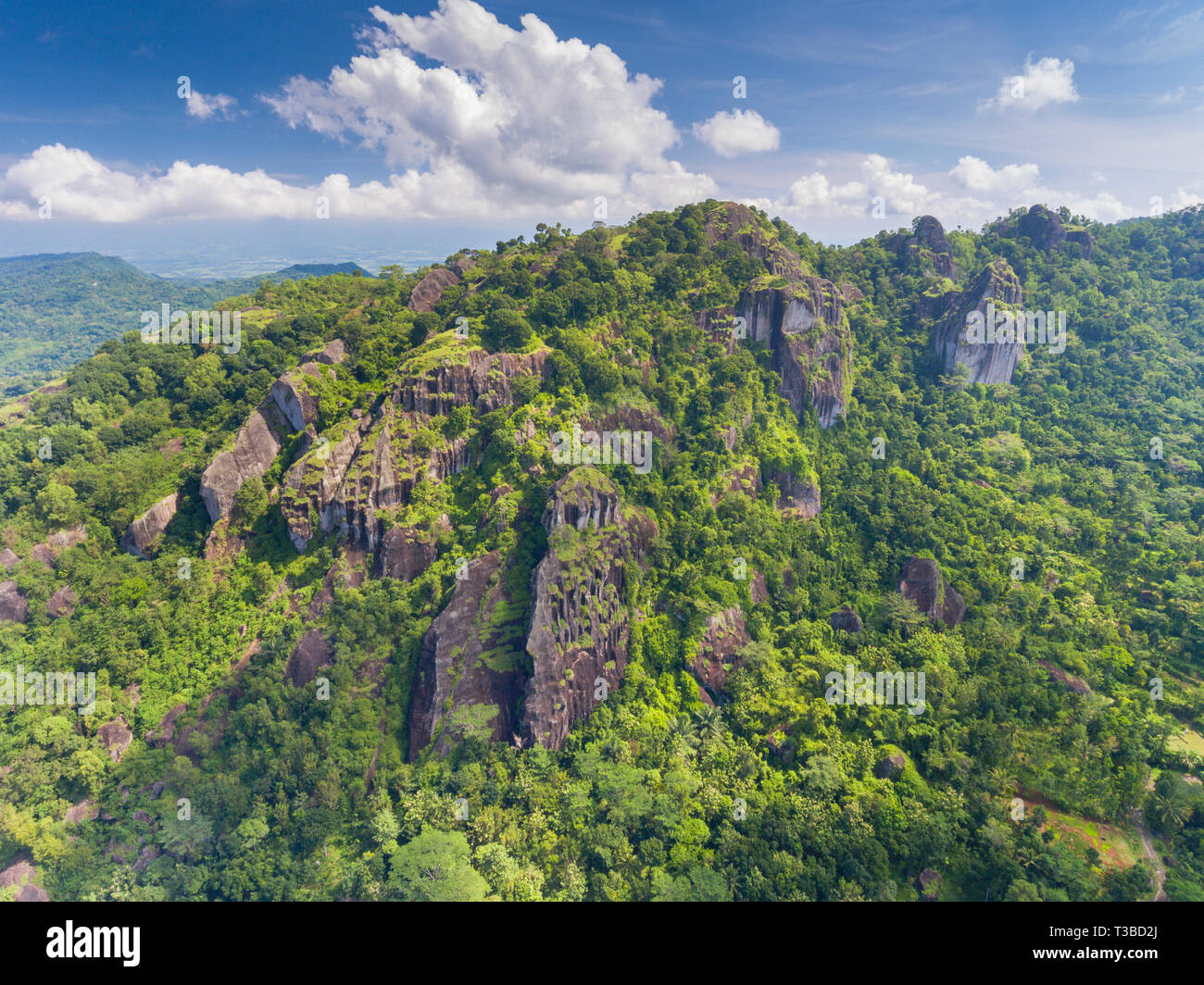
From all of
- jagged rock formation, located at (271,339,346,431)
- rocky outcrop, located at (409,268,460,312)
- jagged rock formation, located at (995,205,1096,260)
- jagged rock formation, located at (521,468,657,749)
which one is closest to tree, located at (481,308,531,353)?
rocky outcrop, located at (409,268,460,312)

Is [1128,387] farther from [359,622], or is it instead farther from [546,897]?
[359,622]

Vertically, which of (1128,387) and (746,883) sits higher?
(1128,387)

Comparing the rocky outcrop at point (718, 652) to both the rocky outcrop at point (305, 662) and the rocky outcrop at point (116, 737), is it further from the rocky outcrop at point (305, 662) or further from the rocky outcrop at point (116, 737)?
the rocky outcrop at point (116, 737)

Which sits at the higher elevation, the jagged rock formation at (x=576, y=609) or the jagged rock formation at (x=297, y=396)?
the jagged rock formation at (x=297, y=396)

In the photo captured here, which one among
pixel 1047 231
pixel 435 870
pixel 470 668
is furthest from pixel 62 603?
pixel 1047 231

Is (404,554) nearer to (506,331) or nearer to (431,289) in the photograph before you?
(506,331)

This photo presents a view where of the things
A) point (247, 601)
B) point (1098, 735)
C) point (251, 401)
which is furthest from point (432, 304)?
point (1098, 735)

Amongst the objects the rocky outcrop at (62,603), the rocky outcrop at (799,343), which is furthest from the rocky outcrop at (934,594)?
the rocky outcrop at (62,603)
